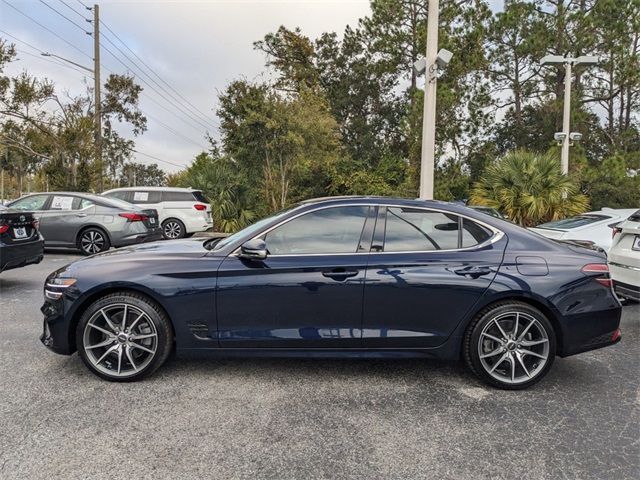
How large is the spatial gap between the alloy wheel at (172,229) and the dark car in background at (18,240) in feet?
20.5

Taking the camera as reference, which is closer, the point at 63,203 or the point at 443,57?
the point at 443,57

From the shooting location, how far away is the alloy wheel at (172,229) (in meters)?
13.0

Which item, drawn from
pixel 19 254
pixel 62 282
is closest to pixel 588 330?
pixel 62 282

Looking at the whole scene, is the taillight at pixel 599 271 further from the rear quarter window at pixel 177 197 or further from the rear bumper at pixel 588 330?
the rear quarter window at pixel 177 197

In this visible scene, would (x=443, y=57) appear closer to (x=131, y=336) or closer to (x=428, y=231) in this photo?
(x=428, y=231)

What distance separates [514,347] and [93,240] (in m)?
8.72

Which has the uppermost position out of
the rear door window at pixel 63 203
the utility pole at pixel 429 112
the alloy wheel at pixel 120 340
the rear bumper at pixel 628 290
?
the utility pole at pixel 429 112

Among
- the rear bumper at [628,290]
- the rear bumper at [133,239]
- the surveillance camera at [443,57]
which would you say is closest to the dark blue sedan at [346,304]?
the rear bumper at [628,290]

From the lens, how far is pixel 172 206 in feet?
42.9

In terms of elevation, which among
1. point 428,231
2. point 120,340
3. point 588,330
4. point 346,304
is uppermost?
point 428,231

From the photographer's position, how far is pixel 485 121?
2373 cm

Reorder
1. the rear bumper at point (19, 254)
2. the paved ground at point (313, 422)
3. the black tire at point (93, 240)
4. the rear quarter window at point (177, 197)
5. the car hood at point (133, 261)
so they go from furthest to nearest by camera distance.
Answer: the rear quarter window at point (177, 197), the black tire at point (93, 240), the rear bumper at point (19, 254), the car hood at point (133, 261), the paved ground at point (313, 422)

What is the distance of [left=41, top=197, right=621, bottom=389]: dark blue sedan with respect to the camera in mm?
3338

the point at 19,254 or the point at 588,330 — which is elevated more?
the point at 19,254
